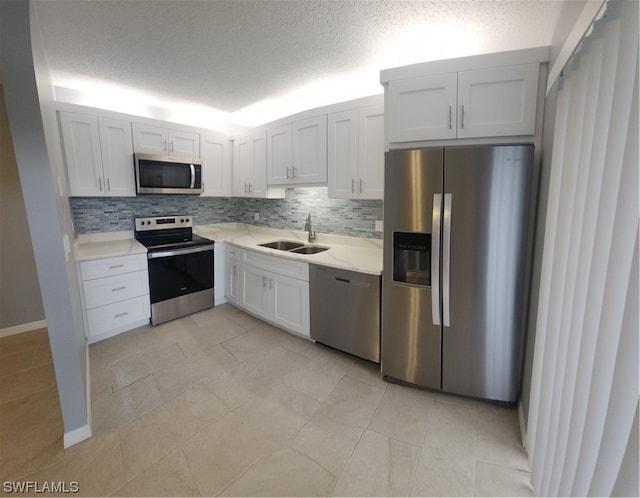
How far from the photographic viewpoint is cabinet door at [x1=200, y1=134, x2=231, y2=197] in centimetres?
369

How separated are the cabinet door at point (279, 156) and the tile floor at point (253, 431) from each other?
6.13 feet

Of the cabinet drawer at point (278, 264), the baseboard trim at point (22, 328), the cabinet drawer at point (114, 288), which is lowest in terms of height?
the baseboard trim at point (22, 328)

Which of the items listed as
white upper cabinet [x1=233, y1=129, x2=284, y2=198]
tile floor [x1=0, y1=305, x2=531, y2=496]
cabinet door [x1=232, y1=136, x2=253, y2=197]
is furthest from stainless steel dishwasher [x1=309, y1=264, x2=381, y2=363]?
cabinet door [x1=232, y1=136, x2=253, y2=197]

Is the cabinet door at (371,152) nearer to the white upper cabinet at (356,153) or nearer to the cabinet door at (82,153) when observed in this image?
the white upper cabinet at (356,153)

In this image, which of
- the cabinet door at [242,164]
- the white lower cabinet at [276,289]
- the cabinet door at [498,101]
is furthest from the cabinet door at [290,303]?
the cabinet door at [498,101]

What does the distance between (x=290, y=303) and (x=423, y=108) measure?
202 centimetres

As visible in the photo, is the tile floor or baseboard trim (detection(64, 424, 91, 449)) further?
baseboard trim (detection(64, 424, 91, 449))

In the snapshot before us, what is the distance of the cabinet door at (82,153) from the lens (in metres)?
2.71

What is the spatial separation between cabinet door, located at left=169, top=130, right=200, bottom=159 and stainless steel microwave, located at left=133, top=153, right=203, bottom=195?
0.14 m

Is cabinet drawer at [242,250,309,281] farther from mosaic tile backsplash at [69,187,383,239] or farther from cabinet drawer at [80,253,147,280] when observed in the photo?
cabinet drawer at [80,253,147,280]

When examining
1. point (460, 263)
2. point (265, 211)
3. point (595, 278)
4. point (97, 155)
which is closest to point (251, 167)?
point (265, 211)

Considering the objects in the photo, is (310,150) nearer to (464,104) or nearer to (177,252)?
(464,104)

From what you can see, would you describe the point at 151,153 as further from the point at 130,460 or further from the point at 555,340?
the point at 555,340

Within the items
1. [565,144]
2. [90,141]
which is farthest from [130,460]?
[90,141]
